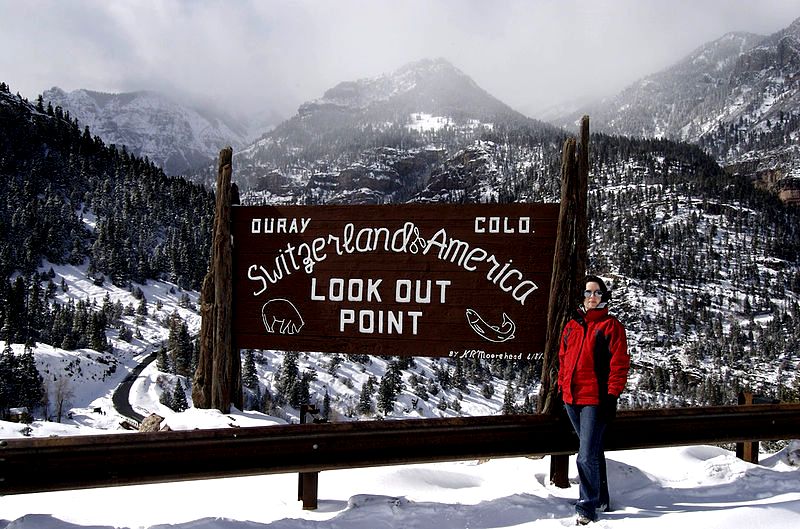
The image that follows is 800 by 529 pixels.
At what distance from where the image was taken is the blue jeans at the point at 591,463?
4.10 metres

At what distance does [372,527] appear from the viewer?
3.88m

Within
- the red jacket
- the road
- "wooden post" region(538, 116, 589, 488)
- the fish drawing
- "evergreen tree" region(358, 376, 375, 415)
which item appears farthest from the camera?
"evergreen tree" region(358, 376, 375, 415)

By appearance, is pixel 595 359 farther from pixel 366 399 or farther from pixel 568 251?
pixel 366 399

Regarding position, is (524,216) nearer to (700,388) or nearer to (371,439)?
(371,439)

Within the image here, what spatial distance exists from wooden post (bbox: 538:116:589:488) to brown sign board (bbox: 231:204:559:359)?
0.21 metres

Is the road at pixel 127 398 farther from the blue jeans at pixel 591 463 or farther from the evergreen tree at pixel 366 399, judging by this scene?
the blue jeans at pixel 591 463

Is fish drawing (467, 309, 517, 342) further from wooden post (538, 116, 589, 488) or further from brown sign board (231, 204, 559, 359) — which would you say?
wooden post (538, 116, 589, 488)

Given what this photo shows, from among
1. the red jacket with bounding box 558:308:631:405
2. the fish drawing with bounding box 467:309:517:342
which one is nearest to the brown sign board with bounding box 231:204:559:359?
the fish drawing with bounding box 467:309:517:342

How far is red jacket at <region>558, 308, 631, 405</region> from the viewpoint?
409 centimetres

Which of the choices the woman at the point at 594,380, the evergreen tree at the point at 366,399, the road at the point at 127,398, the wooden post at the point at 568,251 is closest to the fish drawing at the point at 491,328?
the wooden post at the point at 568,251

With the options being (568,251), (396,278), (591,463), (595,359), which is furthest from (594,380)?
(396,278)

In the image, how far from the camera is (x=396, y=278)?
612cm

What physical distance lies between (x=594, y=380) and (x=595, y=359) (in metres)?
0.16

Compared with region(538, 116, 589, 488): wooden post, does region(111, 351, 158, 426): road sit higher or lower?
lower
